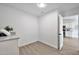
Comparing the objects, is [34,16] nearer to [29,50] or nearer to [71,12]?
[29,50]

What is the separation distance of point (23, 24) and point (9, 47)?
488 mm

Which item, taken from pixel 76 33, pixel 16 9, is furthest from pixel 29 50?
pixel 76 33

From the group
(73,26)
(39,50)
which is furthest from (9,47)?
(73,26)

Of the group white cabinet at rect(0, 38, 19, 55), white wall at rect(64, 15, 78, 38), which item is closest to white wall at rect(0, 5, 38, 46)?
white cabinet at rect(0, 38, 19, 55)

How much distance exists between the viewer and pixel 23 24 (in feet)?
4.81

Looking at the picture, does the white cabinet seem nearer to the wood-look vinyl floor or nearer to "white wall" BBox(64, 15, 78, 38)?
the wood-look vinyl floor

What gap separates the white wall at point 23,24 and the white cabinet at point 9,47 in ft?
0.36

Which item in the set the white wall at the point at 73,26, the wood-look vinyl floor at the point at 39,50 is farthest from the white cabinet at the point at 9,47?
the white wall at the point at 73,26

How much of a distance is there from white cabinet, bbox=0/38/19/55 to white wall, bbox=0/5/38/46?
0.36ft

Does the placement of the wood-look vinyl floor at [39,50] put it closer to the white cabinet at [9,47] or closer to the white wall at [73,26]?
the white cabinet at [9,47]

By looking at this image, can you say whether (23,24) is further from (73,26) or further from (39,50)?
(73,26)

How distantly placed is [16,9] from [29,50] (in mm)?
786

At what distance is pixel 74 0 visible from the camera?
100 cm

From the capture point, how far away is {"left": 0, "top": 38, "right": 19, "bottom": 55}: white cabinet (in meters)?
1.14
